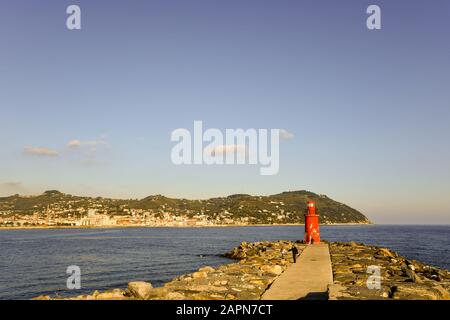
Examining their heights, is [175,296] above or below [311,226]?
above

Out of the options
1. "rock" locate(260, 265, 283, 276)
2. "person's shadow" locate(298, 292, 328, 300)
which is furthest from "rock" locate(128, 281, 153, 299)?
"rock" locate(260, 265, 283, 276)

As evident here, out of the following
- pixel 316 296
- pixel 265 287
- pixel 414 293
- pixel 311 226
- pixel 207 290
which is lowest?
pixel 311 226

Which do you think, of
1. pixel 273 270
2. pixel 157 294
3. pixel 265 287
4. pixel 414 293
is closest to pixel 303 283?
pixel 265 287

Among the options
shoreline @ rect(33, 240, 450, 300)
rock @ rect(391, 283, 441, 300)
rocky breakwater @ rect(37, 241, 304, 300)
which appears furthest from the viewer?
rocky breakwater @ rect(37, 241, 304, 300)

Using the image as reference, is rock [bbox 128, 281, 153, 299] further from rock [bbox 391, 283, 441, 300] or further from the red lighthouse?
the red lighthouse

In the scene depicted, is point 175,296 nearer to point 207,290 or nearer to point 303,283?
point 207,290

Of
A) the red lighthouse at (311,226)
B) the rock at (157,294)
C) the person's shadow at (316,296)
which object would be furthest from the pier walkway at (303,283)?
the red lighthouse at (311,226)

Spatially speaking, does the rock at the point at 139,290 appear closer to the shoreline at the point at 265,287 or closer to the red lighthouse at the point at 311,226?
the shoreline at the point at 265,287

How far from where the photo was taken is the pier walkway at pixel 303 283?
13750 mm

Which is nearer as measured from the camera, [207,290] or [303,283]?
[207,290]

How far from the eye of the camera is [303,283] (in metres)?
16.1

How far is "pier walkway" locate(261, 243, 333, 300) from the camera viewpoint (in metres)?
13.8
